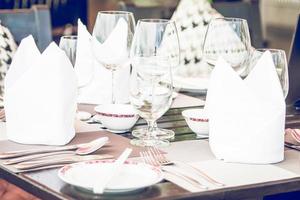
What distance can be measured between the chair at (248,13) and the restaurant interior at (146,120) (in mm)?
784

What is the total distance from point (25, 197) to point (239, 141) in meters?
0.77

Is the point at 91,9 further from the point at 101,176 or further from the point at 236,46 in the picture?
the point at 101,176

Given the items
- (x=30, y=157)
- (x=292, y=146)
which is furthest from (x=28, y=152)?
(x=292, y=146)

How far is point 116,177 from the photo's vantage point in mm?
1378

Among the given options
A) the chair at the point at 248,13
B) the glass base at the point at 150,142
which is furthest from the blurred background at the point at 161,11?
the glass base at the point at 150,142

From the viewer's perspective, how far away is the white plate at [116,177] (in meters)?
1.32

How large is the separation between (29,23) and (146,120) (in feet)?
2.75

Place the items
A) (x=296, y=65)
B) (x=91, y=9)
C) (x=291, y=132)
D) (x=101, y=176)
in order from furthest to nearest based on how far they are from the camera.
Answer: (x=91, y=9), (x=296, y=65), (x=291, y=132), (x=101, y=176)

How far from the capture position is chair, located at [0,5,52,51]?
93.1 inches

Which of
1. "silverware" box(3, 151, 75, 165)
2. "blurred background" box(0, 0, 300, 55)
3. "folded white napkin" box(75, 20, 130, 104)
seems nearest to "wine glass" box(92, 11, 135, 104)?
"folded white napkin" box(75, 20, 130, 104)

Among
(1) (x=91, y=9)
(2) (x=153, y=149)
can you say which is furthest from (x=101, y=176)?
(1) (x=91, y=9)

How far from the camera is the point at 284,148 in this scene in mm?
1662

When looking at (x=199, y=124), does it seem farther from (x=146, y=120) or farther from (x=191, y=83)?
(x=191, y=83)

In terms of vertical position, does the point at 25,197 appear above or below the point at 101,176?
below
